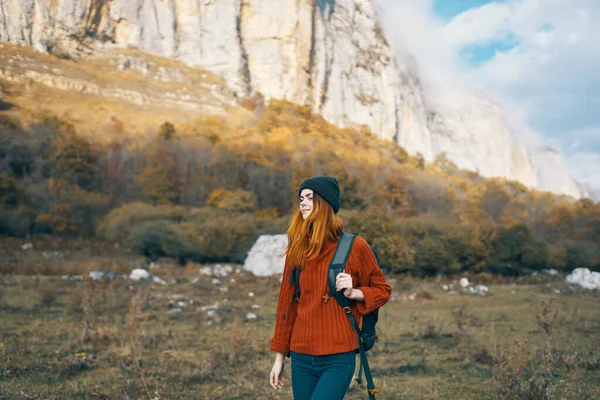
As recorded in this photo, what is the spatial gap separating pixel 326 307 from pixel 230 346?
5.25m

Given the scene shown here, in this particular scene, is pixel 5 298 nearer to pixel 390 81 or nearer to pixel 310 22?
pixel 310 22

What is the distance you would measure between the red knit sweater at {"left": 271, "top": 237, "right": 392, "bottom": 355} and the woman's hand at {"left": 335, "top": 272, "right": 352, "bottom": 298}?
0.36 feet

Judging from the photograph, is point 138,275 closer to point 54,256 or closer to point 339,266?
point 54,256

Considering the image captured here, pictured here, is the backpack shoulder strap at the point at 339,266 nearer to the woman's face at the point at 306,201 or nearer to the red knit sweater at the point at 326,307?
the red knit sweater at the point at 326,307

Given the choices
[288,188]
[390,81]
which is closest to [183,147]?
[288,188]

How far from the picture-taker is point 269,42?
7988 centimetres

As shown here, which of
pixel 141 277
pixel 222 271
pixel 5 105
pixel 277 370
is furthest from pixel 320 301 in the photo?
→ pixel 5 105

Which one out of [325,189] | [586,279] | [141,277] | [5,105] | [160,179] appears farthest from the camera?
[5,105]

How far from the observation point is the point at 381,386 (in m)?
5.51

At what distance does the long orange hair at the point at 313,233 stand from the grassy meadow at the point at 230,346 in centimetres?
271

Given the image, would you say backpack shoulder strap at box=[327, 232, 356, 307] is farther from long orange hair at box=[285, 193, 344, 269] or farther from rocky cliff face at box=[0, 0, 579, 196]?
rocky cliff face at box=[0, 0, 579, 196]

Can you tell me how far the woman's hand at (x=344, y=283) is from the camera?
2312 millimetres

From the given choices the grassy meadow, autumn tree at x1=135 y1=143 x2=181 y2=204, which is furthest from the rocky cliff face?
the grassy meadow

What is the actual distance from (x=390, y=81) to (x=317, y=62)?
73.7 feet
